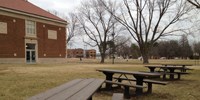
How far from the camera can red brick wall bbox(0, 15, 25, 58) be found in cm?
3831

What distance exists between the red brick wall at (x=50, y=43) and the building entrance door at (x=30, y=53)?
3.33 feet

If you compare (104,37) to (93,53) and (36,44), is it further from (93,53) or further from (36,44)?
(93,53)

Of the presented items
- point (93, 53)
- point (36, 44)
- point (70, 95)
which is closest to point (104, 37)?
point (36, 44)

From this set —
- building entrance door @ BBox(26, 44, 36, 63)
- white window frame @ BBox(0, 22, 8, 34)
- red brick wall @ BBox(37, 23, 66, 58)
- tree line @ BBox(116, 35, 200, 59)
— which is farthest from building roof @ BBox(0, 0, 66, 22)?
tree line @ BBox(116, 35, 200, 59)

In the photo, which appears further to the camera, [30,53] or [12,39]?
[30,53]

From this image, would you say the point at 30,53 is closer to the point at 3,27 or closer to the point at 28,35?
the point at 28,35

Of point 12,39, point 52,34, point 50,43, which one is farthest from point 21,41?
point 52,34

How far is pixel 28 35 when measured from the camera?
1676 inches

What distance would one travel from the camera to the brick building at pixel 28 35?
127 ft

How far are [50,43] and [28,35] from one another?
17.1ft

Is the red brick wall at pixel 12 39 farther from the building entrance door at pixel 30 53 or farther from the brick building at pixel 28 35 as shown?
the building entrance door at pixel 30 53

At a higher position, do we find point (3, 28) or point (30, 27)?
point (30, 27)

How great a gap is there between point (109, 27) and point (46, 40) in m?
16.5

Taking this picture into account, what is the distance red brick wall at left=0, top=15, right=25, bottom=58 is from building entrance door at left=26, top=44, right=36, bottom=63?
123cm
